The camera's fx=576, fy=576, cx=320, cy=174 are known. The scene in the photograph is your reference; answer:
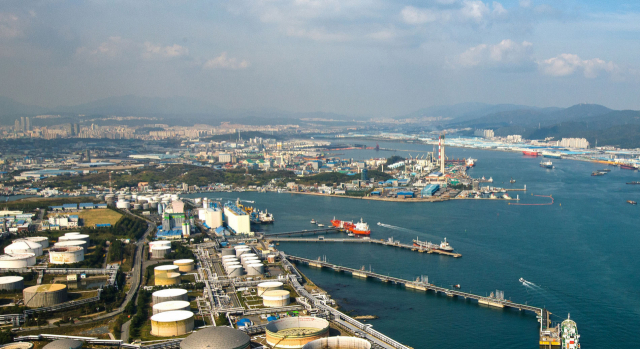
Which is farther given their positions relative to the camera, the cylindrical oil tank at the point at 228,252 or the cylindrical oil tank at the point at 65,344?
the cylindrical oil tank at the point at 228,252

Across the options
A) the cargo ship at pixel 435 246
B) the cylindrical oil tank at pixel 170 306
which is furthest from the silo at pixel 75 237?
the cargo ship at pixel 435 246

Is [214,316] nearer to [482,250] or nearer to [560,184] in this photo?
[482,250]

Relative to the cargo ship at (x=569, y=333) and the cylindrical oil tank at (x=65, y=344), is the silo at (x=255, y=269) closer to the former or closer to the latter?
the cylindrical oil tank at (x=65, y=344)

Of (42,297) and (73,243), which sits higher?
(73,243)

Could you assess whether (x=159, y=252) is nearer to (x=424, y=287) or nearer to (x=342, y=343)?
(x=424, y=287)

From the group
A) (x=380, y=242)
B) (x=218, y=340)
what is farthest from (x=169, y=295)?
(x=380, y=242)

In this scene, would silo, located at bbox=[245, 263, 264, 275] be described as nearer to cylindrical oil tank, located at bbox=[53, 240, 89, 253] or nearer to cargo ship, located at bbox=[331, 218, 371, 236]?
cylindrical oil tank, located at bbox=[53, 240, 89, 253]
